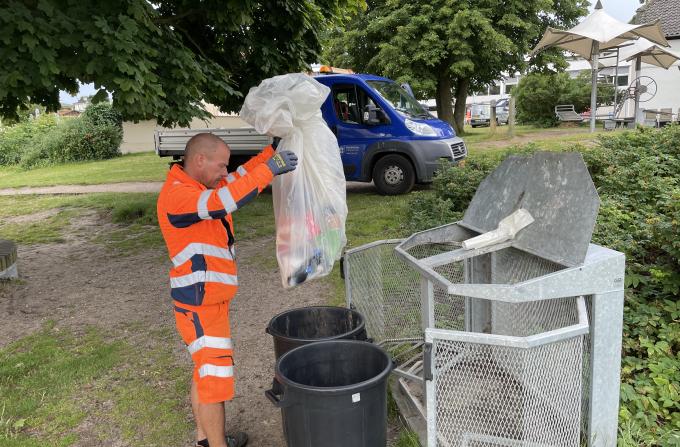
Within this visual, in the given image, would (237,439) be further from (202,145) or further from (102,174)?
(102,174)

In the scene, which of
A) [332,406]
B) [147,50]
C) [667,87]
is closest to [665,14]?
[667,87]

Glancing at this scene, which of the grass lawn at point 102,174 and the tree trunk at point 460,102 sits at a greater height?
the tree trunk at point 460,102

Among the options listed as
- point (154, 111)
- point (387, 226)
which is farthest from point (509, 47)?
point (154, 111)

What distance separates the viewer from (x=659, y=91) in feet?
76.7

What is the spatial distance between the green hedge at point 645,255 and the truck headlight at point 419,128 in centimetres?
317

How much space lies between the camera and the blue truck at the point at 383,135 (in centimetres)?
970

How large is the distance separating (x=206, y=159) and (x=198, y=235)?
0.37 m

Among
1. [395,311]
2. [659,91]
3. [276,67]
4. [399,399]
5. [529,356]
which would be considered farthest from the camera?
[659,91]

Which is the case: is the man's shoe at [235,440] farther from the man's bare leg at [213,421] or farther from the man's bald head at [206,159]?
the man's bald head at [206,159]

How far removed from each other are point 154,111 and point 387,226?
11.6ft

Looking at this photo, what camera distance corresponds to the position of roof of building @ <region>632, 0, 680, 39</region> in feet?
78.3

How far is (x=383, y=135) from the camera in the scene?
9820mm

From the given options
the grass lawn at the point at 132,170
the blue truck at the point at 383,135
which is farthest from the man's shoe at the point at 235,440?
the grass lawn at the point at 132,170

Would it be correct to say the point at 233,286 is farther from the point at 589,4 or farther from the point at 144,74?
the point at 589,4
